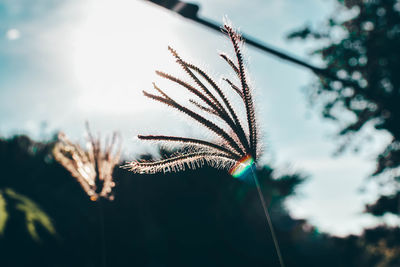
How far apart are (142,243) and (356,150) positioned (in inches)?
593

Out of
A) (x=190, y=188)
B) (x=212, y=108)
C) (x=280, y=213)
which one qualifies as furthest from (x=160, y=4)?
(x=280, y=213)

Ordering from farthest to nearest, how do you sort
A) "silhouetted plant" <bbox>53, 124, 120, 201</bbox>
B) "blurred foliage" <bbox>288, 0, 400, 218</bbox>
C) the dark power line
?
1. "blurred foliage" <bbox>288, 0, 400, 218</bbox>
2. "silhouetted plant" <bbox>53, 124, 120, 201</bbox>
3. the dark power line

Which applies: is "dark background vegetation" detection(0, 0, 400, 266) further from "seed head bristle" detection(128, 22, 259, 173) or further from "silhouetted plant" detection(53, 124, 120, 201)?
"seed head bristle" detection(128, 22, 259, 173)

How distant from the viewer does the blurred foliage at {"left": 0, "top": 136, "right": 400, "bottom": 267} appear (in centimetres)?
1274

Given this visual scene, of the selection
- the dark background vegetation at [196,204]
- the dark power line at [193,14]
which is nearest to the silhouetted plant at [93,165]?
the dark power line at [193,14]

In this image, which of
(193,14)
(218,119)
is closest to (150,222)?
(218,119)

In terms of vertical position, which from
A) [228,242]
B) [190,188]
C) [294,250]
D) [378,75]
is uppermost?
[378,75]

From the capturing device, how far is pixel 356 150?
1574cm

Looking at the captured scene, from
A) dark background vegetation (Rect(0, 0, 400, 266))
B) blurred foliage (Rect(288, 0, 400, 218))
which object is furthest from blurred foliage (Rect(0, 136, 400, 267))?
blurred foliage (Rect(288, 0, 400, 218))

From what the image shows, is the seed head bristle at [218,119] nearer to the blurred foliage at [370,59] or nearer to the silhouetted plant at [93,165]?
the silhouetted plant at [93,165]

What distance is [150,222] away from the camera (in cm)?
1341

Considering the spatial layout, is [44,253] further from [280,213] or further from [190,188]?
[280,213]

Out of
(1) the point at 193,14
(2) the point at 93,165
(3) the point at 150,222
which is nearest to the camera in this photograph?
(1) the point at 193,14

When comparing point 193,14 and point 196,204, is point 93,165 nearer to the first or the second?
point 193,14
